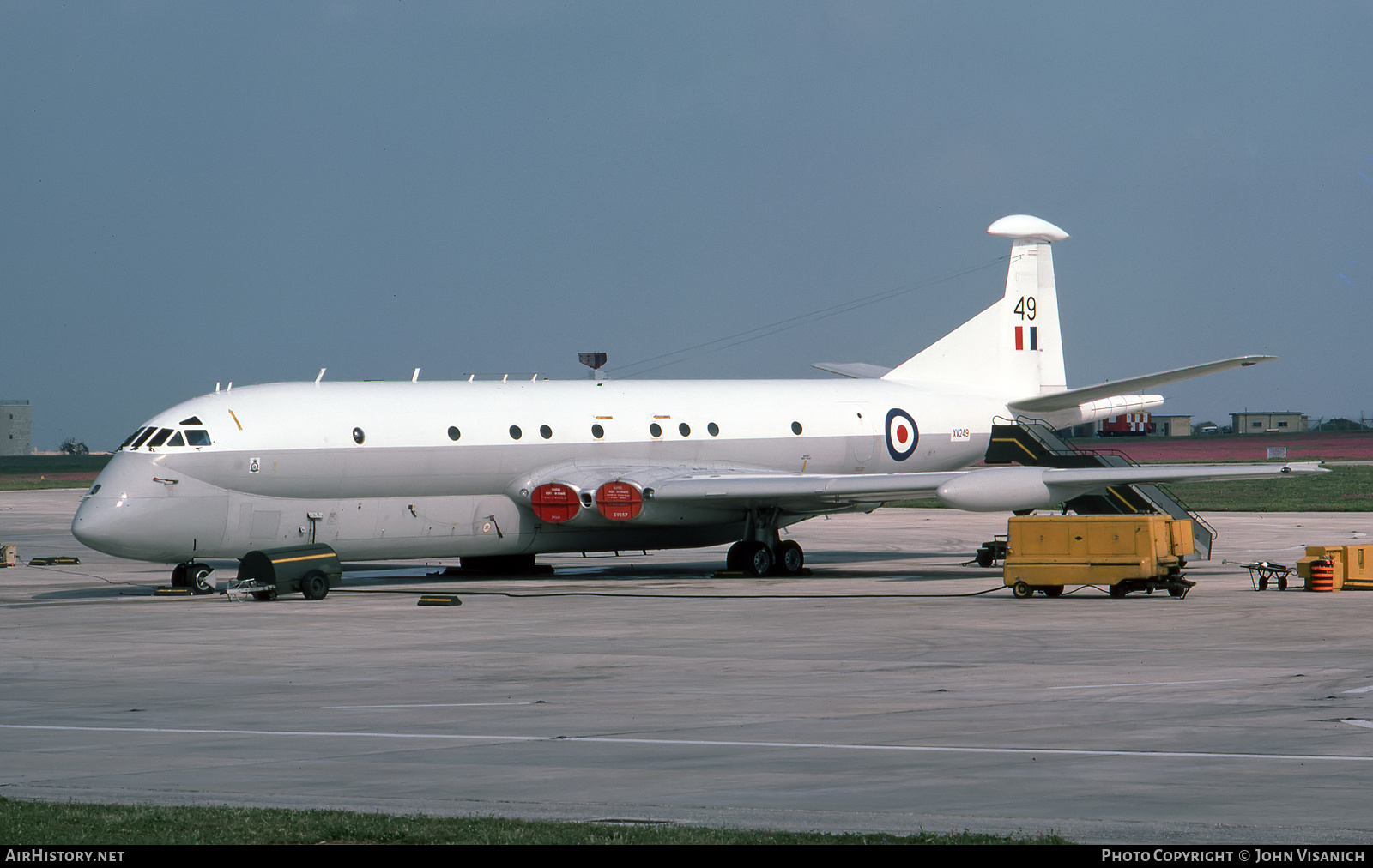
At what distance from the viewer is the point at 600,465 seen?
31531 mm

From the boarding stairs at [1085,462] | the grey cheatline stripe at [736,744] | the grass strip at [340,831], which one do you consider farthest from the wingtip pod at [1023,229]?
the grass strip at [340,831]

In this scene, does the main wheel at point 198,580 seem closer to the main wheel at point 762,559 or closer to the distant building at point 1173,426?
the main wheel at point 762,559

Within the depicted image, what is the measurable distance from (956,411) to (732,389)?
5.78m

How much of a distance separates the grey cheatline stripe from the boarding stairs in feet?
68.3

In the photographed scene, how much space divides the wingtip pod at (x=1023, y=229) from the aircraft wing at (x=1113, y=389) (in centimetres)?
400

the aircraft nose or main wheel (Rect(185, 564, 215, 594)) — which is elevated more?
the aircraft nose

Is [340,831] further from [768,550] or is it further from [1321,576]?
[768,550]

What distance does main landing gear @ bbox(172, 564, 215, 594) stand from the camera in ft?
90.3

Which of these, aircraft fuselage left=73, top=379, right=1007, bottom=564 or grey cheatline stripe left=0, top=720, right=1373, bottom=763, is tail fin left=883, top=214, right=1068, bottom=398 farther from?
grey cheatline stripe left=0, top=720, right=1373, bottom=763

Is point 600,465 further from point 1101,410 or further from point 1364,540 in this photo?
point 1364,540

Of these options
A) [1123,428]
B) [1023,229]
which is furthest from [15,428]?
[1023,229]

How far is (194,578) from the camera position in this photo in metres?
27.5

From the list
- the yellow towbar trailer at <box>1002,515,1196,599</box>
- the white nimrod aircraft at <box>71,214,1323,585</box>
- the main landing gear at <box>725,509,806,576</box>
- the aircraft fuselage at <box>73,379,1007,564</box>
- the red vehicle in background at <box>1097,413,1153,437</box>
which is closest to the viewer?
the yellow towbar trailer at <box>1002,515,1196,599</box>

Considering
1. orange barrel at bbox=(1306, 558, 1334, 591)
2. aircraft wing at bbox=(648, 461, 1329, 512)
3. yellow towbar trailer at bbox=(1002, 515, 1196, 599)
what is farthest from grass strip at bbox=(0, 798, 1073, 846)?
orange barrel at bbox=(1306, 558, 1334, 591)
